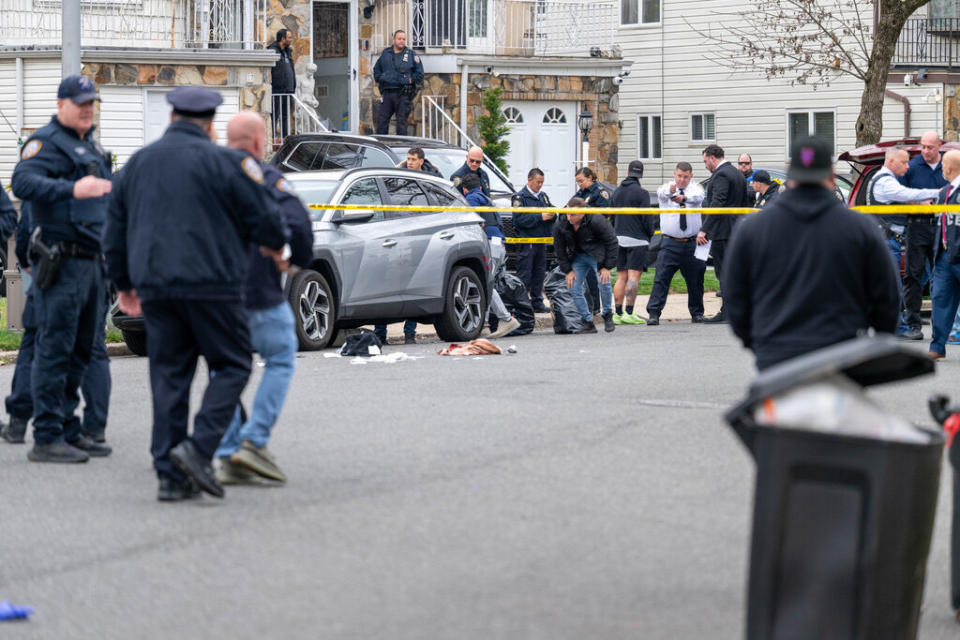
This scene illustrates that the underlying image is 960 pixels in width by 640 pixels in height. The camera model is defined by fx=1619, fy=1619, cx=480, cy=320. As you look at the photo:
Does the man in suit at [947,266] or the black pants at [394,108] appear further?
the black pants at [394,108]

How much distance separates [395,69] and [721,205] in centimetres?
1146

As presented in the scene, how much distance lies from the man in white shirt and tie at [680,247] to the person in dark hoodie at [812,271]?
12697 mm

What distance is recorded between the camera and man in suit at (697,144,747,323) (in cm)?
1902

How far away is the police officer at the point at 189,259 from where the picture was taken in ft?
24.3

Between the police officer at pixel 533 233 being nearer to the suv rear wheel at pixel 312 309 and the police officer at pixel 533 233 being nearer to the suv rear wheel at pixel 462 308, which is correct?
the suv rear wheel at pixel 462 308

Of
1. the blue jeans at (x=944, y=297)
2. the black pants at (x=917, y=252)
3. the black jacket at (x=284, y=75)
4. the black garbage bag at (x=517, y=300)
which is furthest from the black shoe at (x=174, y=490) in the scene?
the black jacket at (x=284, y=75)

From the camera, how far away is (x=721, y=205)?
1928 cm

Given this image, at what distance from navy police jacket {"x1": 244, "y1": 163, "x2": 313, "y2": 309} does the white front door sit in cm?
2576

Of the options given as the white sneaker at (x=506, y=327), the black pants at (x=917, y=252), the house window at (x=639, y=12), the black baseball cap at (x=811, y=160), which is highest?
the house window at (x=639, y=12)

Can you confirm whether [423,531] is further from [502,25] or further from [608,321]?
[502,25]

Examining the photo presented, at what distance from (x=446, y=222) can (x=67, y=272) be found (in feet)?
26.7

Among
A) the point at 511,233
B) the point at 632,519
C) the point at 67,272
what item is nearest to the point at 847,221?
the point at 632,519

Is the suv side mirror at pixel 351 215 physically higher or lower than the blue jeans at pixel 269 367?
higher

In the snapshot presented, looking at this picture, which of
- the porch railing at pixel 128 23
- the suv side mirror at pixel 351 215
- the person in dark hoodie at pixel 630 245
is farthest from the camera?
the porch railing at pixel 128 23
